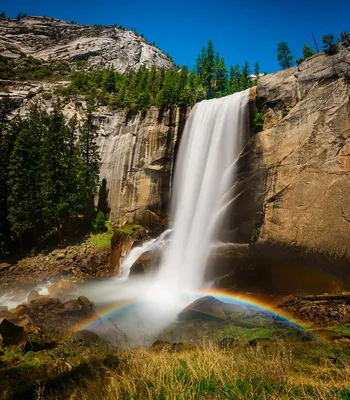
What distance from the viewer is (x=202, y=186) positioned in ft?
74.0

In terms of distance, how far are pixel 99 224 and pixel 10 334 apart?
63.7ft

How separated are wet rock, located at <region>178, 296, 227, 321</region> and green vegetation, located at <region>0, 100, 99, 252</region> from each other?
18.4 meters

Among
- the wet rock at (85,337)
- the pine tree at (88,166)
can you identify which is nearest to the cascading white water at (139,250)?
the pine tree at (88,166)

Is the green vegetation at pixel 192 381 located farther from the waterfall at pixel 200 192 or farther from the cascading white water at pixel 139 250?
the cascading white water at pixel 139 250

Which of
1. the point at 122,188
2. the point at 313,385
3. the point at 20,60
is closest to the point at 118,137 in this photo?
the point at 122,188

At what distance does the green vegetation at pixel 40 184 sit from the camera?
83.6 feet

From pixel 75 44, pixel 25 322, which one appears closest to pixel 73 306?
pixel 25 322

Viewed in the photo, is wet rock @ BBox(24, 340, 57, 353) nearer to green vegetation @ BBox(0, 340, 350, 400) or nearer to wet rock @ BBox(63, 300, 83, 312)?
green vegetation @ BBox(0, 340, 350, 400)

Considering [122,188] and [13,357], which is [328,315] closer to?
[13,357]

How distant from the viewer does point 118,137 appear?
32219 mm

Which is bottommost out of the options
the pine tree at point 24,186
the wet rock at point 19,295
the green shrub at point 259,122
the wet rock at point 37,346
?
the wet rock at point 19,295

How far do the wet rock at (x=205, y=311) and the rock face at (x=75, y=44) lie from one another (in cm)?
10279

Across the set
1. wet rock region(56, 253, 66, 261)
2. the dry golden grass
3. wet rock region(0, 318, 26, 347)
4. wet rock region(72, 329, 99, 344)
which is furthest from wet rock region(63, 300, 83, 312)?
wet rock region(56, 253, 66, 261)

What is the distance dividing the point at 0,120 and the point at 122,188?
19654 millimetres
